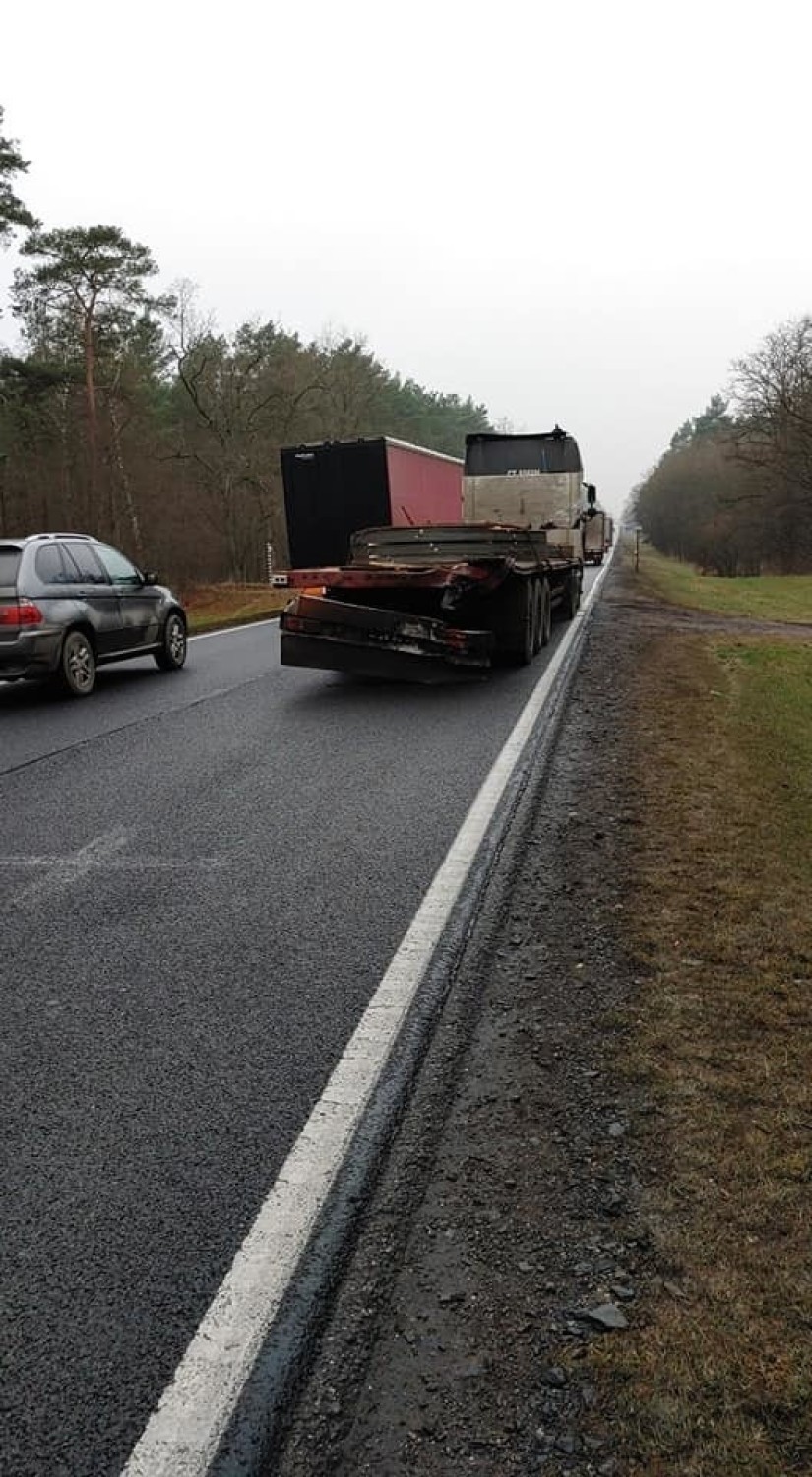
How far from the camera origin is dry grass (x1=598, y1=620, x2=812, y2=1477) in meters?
1.98

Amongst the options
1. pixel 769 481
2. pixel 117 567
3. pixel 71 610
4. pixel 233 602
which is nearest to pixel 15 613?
pixel 71 610

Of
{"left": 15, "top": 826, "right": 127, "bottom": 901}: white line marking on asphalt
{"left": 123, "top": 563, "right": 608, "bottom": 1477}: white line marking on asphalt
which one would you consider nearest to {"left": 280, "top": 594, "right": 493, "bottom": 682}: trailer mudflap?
{"left": 15, "top": 826, "right": 127, "bottom": 901}: white line marking on asphalt

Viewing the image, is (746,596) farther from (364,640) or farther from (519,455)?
(364,640)

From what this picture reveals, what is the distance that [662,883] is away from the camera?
4.97m

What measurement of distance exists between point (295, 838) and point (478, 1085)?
2.69 meters

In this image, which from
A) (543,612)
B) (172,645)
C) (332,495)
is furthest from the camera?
(332,495)

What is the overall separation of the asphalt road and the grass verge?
1609cm

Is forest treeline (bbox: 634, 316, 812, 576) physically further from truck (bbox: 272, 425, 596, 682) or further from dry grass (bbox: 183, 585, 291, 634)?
truck (bbox: 272, 425, 596, 682)

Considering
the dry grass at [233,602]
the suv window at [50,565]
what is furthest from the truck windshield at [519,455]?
the suv window at [50,565]

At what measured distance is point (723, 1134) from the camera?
2885 millimetres

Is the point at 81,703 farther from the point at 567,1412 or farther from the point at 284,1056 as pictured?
the point at 567,1412

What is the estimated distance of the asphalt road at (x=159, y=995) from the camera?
223 cm

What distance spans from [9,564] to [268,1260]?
9.17 m

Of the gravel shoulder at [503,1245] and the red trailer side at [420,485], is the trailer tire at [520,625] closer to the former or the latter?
the red trailer side at [420,485]
